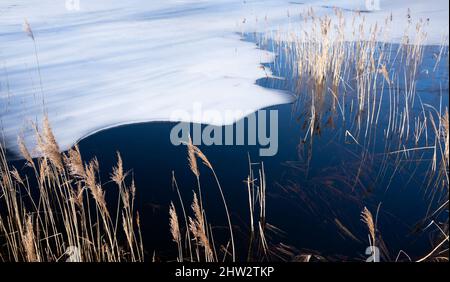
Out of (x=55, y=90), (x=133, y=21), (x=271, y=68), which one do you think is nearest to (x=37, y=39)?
(x=133, y=21)

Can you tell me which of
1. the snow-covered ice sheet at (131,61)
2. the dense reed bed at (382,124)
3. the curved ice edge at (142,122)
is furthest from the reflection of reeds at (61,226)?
the dense reed bed at (382,124)

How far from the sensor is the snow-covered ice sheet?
2.74 meters

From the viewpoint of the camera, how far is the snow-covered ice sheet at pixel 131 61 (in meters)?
2.74

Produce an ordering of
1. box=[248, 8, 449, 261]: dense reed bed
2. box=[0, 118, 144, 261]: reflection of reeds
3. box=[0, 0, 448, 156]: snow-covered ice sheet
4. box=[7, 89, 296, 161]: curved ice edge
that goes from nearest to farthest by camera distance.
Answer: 1. box=[0, 118, 144, 261]: reflection of reeds
2. box=[248, 8, 449, 261]: dense reed bed
3. box=[7, 89, 296, 161]: curved ice edge
4. box=[0, 0, 448, 156]: snow-covered ice sheet

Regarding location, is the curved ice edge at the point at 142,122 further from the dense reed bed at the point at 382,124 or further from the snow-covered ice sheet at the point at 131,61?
the dense reed bed at the point at 382,124

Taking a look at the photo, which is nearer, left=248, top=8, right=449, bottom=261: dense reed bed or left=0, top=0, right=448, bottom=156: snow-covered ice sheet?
left=248, top=8, right=449, bottom=261: dense reed bed

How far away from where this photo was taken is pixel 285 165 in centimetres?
215

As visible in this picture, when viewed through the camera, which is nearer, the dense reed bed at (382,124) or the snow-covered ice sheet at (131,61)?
the dense reed bed at (382,124)

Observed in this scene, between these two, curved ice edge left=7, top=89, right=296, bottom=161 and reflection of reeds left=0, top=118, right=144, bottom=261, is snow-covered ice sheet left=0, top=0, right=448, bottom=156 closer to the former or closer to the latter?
curved ice edge left=7, top=89, right=296, bottom=161

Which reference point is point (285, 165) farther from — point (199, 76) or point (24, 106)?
point (24, 106)

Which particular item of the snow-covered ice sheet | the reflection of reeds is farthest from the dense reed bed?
the reflection of reeds

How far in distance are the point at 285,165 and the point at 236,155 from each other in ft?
0.99

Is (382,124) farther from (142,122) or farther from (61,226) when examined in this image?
(61,226)

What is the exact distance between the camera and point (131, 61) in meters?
3.96
